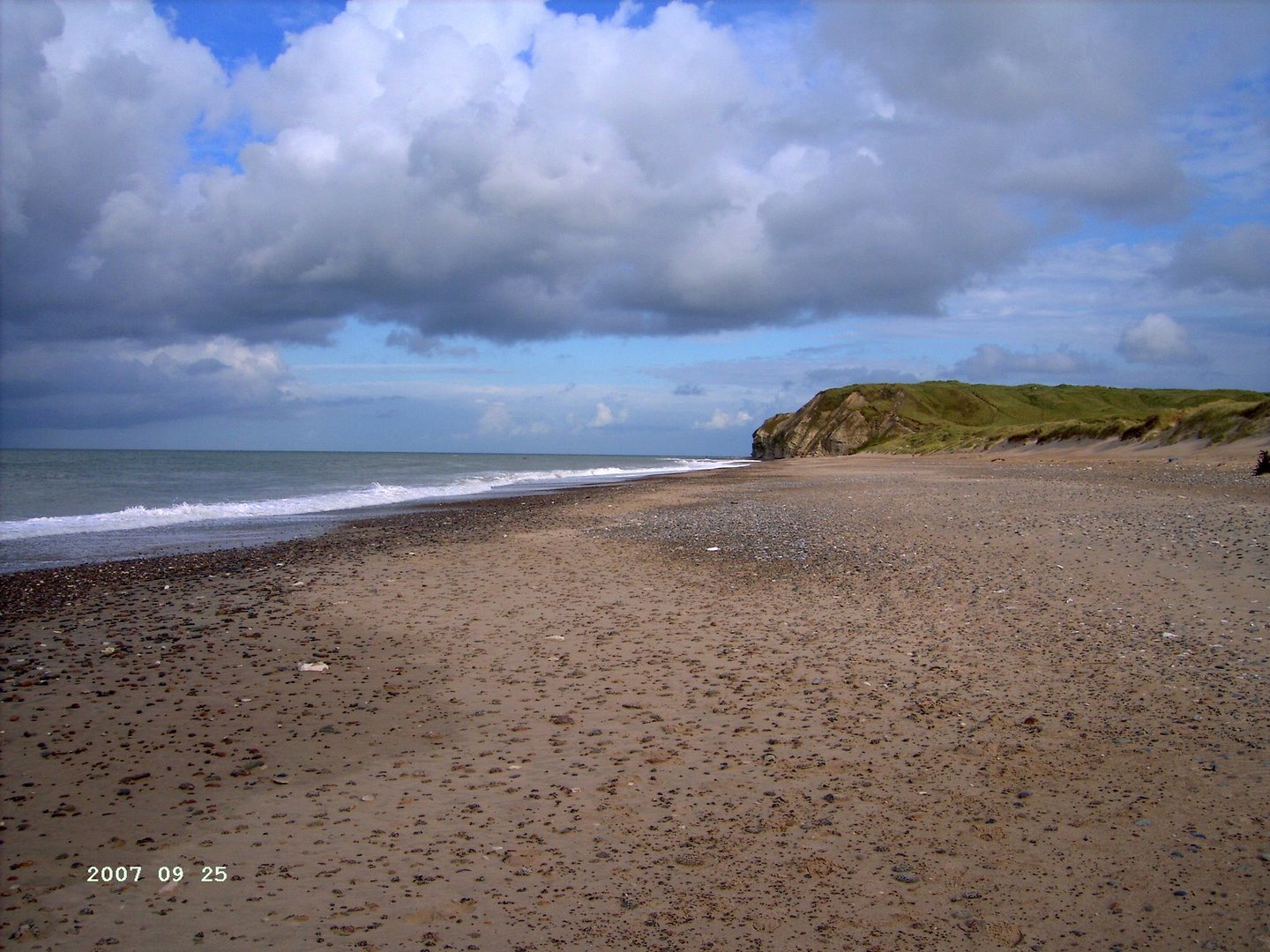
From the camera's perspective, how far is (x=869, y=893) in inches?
162

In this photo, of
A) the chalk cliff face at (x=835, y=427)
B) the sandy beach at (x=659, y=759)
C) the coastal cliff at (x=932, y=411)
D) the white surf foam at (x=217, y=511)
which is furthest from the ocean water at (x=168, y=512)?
the chalk cliff face at (x=835, y=427)

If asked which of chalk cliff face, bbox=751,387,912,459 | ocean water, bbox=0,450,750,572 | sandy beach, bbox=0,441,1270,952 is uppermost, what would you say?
chalk cliff face, bbox=751,387,912,459

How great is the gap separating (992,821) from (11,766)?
7021 mm

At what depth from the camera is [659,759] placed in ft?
19.1

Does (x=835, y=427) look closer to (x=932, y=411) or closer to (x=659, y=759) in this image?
(x=932, y=411)

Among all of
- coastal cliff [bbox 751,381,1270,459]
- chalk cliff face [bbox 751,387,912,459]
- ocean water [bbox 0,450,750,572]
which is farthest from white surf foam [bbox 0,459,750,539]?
chalk cliff face [bbox 751,387,912,459]

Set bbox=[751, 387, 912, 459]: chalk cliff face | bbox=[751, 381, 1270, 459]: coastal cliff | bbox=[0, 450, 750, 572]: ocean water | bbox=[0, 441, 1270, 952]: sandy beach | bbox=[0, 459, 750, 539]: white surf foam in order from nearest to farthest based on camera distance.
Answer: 1. bbox=[0, 441, 1270, 952]: sandy beach
2. bbox=[0, 450, 750, 572]: ocean water
3. bbox=[0, 459, 750, 539]: white surf foam
4. bbox=[751, 381, 1270, 459]: coastal cliff
5. bbox=[751, 387, 912, 459]: chalk cliff face

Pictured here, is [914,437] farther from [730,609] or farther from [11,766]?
[11,766]

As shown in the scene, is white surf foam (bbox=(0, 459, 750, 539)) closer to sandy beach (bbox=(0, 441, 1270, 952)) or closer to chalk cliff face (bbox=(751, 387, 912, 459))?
sandy beach (bbox=(0, 441, 1270, 952))

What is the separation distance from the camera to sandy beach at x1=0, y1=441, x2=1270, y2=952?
402 cm

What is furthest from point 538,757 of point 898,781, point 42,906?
point 42,906

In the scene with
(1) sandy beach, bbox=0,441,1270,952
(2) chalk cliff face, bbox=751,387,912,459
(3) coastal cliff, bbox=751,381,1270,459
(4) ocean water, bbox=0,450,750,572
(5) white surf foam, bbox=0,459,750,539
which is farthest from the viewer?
(2) chalk cliff face, bbox=751,387,912,459

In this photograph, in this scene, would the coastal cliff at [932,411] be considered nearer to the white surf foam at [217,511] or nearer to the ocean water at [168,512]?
the white surf foam at [217,511]

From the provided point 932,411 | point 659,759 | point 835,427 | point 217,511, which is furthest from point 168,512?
A: point 932,411
